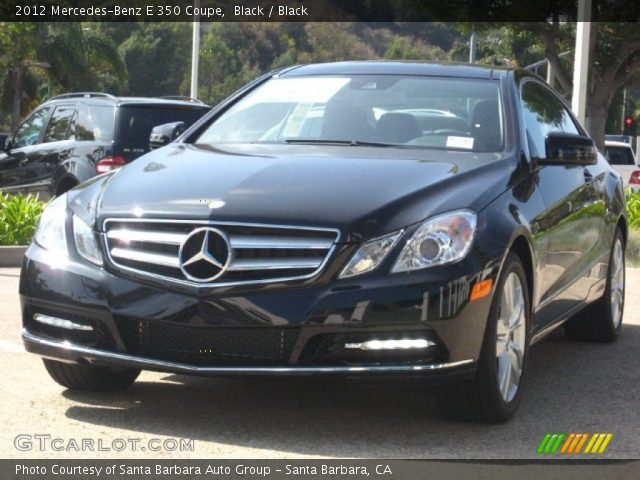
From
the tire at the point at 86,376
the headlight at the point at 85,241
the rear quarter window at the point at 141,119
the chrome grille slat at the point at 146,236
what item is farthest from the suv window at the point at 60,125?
the chrome grille slat at the point at 146,236

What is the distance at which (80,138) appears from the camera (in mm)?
15023

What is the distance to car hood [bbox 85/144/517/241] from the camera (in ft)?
17.4

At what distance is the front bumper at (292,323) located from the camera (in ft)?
16.8

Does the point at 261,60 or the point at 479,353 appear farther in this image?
the point at 261,60

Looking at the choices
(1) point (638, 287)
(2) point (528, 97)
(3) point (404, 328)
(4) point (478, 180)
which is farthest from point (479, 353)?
(1) point (638, 287)

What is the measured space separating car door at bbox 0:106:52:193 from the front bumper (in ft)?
34.2

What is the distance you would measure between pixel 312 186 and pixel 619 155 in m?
28.8

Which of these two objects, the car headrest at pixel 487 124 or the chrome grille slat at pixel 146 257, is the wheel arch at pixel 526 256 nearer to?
the car headrest at pixel 487 124

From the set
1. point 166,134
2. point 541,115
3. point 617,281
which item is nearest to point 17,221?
point 166,134

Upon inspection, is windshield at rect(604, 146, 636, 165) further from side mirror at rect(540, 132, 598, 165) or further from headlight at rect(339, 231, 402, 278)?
headlight at rect(339, 231, 402, 278)

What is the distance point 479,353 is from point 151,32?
100 meters

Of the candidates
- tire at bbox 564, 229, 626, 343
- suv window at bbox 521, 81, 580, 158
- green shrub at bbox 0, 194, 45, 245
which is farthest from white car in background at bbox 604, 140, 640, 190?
suv window at bbox 521, 81, 580, 158

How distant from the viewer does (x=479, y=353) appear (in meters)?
5.41

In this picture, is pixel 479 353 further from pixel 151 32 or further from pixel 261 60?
pixel 261 60
